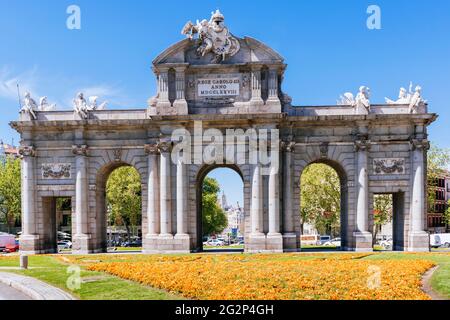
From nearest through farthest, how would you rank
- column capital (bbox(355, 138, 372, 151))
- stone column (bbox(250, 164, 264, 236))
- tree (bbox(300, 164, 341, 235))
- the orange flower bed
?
the orange flower bed → stone column (bbox(250, 164, 264, 236)) → column capital (bbox(355, 138, 372, 151)) → tree (bbox(300, 164, 341, 235))

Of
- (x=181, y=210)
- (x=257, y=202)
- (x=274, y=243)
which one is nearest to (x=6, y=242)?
(x=181, y=210)

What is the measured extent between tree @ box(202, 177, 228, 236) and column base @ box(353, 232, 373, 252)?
4772 centimetres

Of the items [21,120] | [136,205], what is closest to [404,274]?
[21,120]

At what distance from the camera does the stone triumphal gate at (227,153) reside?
36.4 meters

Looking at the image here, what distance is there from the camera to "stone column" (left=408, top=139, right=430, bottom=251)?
36656mm

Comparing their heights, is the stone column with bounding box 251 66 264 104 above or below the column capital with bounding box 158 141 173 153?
above

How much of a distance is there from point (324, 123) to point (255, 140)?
19.7 ft

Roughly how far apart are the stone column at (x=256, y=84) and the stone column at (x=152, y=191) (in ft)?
29.3

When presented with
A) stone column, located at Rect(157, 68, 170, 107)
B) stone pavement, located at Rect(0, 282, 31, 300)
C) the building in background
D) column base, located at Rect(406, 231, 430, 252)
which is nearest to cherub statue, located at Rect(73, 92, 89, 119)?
stone column, located at Rect(157, 68, 170, 107)

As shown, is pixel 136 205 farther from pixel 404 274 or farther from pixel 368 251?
pixel 404 274

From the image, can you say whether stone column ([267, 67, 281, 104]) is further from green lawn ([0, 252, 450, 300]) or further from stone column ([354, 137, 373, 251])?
green lawn ([0, 252, 450, 300])

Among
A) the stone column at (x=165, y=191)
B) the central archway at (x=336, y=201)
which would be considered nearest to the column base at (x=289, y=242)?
the central archway at (x=336, y=201)

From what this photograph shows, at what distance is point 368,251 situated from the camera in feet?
119

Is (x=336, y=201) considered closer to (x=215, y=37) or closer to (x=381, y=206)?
(x=381, y=206)
